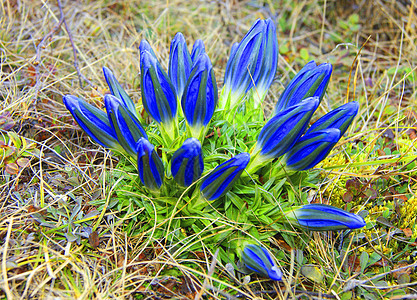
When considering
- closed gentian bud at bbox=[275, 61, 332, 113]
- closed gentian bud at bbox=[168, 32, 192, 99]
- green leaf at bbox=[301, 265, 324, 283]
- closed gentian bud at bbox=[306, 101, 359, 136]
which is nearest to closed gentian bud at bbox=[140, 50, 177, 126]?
closed gentian bud at bbox=[168, 32, 192, 99]

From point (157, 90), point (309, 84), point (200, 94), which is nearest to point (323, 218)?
point (309, 84)

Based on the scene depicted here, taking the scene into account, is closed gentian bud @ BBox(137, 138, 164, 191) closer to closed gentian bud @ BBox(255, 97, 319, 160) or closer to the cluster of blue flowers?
the cluster of blue flowers

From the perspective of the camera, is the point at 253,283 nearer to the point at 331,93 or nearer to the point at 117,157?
the point at 117,157

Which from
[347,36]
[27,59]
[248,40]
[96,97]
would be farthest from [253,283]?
[347,36]

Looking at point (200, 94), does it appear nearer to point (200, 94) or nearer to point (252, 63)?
point (200, 94)

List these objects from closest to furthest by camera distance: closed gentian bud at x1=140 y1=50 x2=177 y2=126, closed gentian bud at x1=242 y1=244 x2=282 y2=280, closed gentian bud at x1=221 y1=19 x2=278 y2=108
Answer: closed gentian bud at x1=242 y1=244 x2=282 y2=280 → closed gentian bud at x1=140 y1=50 x2=177 y2=126 → closed gentian bud at x1=221 y1=19 x2=278 y2=108

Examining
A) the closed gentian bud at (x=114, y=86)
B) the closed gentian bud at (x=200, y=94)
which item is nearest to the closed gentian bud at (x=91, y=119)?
the closed gentian bud at (x=114, y=86)
